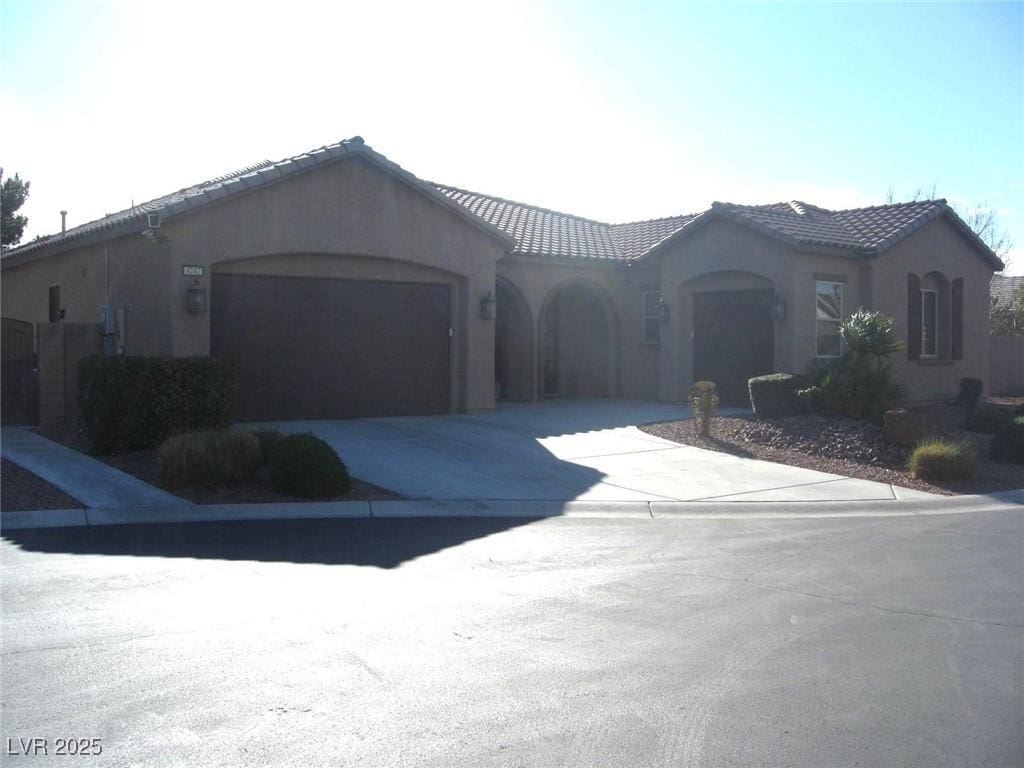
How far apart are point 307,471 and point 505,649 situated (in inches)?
228

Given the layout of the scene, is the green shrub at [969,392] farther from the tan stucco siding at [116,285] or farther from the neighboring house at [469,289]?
the tan stucco siding at [116,285]

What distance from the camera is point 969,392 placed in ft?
76.0

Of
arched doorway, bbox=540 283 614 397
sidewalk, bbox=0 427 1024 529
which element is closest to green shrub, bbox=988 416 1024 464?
sidewalk, bbox=0 427 1024 529

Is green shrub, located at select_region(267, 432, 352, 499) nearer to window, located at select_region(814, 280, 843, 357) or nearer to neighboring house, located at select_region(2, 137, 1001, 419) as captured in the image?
neighboring house, located at select_region(2, 137, 1001, 419)

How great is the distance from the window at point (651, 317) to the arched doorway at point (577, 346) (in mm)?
845

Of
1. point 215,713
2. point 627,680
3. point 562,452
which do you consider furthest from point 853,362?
point 215,713

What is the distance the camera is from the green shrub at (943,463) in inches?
553

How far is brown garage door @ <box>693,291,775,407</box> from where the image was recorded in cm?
2089

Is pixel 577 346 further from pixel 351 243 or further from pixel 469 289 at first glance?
pixel 351 243

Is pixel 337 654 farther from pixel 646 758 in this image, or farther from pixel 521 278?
pixel 521 278

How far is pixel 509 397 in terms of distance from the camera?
22.8 m

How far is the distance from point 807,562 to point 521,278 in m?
13.5

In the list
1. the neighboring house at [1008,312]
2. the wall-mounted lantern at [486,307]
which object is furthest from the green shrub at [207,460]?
the neighboring house at [1008,312]

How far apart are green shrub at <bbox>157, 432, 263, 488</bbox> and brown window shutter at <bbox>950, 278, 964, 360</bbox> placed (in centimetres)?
1764
